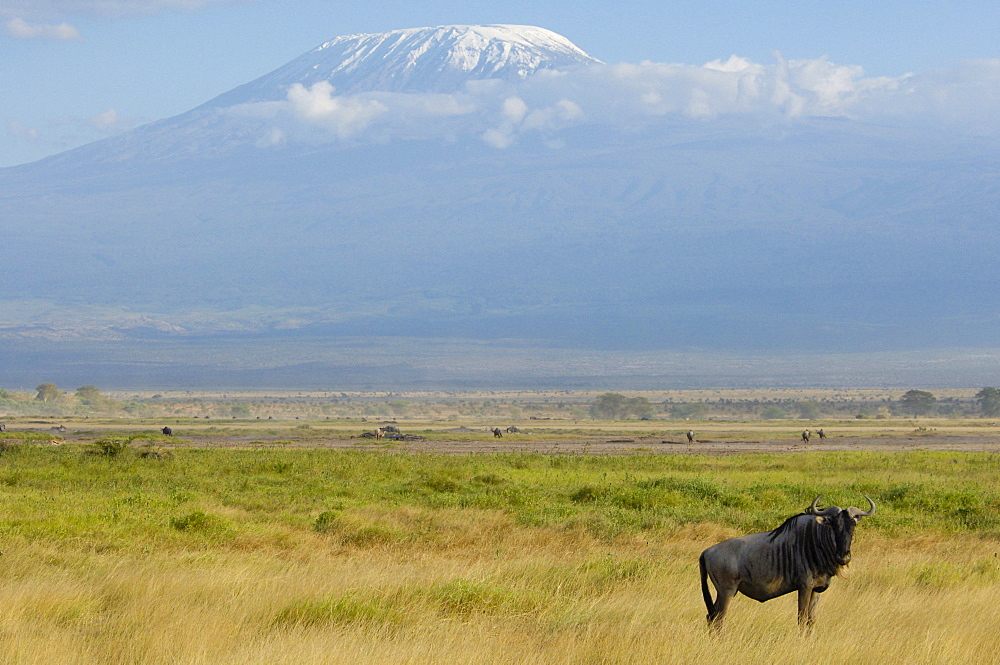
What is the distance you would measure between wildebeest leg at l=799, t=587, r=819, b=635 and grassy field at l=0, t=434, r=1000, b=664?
0.17 meters

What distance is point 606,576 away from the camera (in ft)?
40.0

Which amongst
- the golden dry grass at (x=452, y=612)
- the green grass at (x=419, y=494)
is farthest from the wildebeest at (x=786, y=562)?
the green grass at (x=419, y=494)

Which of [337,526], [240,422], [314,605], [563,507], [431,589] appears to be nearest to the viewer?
[314,605]

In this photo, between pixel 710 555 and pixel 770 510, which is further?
pixel 770 510

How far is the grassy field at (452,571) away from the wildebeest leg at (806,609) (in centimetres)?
17

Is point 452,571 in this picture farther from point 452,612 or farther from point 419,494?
point 419,494

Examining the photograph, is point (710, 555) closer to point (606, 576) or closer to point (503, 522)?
point (606, 576)

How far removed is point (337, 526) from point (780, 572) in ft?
29.8

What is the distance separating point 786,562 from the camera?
9250 mm

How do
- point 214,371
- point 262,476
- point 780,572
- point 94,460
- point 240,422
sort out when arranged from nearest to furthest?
point 780,572, point 262,476, point 94,460, point 240,422, point 214,371

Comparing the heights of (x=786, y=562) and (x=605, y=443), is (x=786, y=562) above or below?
above

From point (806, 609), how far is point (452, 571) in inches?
180

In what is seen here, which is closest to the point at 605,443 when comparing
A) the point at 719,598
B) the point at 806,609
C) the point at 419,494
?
the point at 419,494

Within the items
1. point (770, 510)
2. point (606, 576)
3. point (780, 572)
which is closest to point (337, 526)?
point (606, 576)
